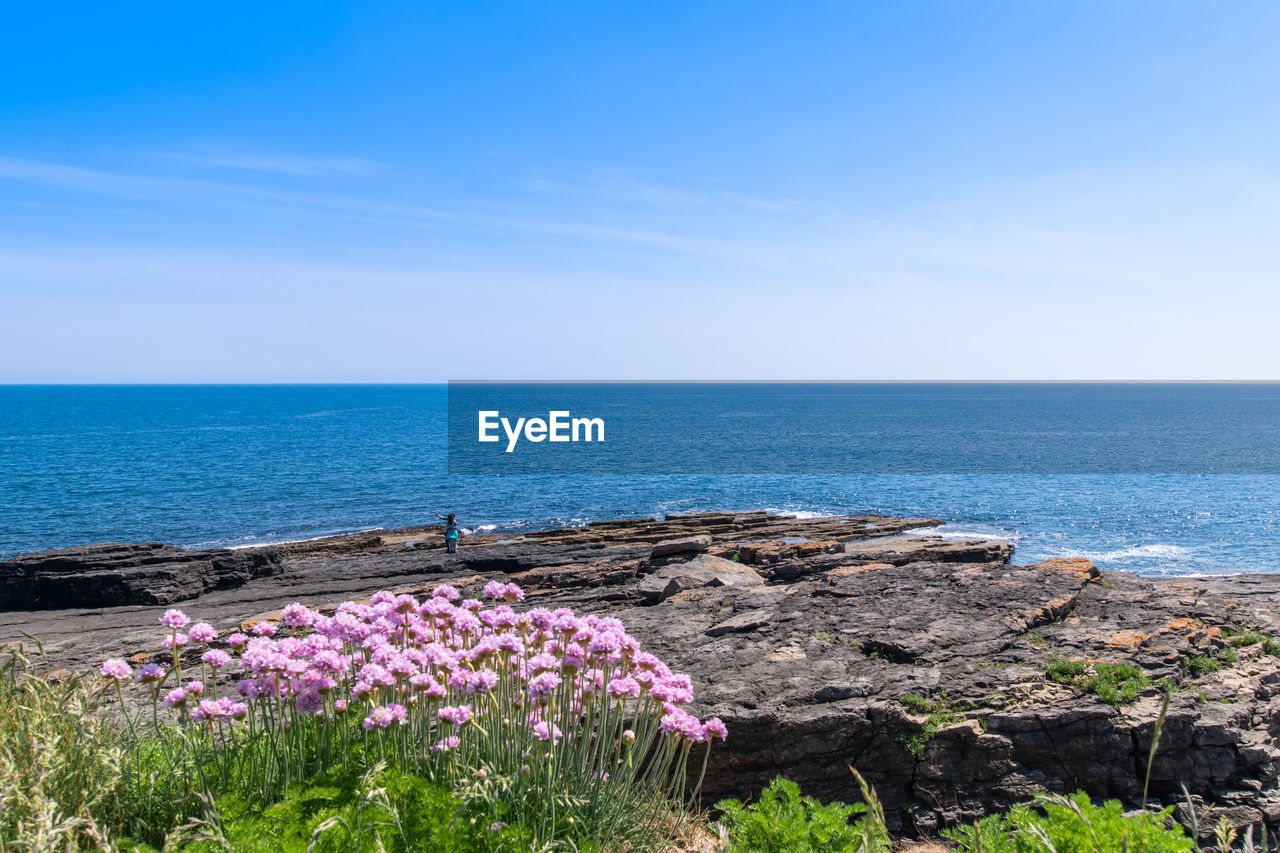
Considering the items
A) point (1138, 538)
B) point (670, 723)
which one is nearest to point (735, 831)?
point (670, 723)

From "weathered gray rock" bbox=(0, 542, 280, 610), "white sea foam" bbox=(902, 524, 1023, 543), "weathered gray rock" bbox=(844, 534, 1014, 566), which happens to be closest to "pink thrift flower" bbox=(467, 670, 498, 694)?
"weathered gray rock" bbox=(844, 534, 1014, 566)

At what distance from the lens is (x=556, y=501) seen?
2000 inches

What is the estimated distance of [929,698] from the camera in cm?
716

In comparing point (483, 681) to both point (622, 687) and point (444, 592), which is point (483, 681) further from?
point (444, 592)

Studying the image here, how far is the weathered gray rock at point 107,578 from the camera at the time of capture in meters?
21.0

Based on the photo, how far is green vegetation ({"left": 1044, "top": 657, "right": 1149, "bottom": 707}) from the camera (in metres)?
6.95

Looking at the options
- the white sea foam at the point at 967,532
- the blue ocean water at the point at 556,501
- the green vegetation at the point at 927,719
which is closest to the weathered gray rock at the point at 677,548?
the green vegetation at the point at 927,719

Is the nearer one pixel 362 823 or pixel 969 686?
pixel 362 823

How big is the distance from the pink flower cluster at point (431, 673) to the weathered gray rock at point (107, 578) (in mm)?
19715

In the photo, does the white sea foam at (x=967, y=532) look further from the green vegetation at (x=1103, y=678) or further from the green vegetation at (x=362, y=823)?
the green vegetation at (x=362, y=823)

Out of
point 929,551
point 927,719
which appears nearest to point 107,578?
point 929,551

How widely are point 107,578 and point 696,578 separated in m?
18.2

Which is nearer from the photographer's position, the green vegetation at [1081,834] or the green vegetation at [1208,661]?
the green vegetation at [1081,834]

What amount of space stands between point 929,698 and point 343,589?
20.8 meters
